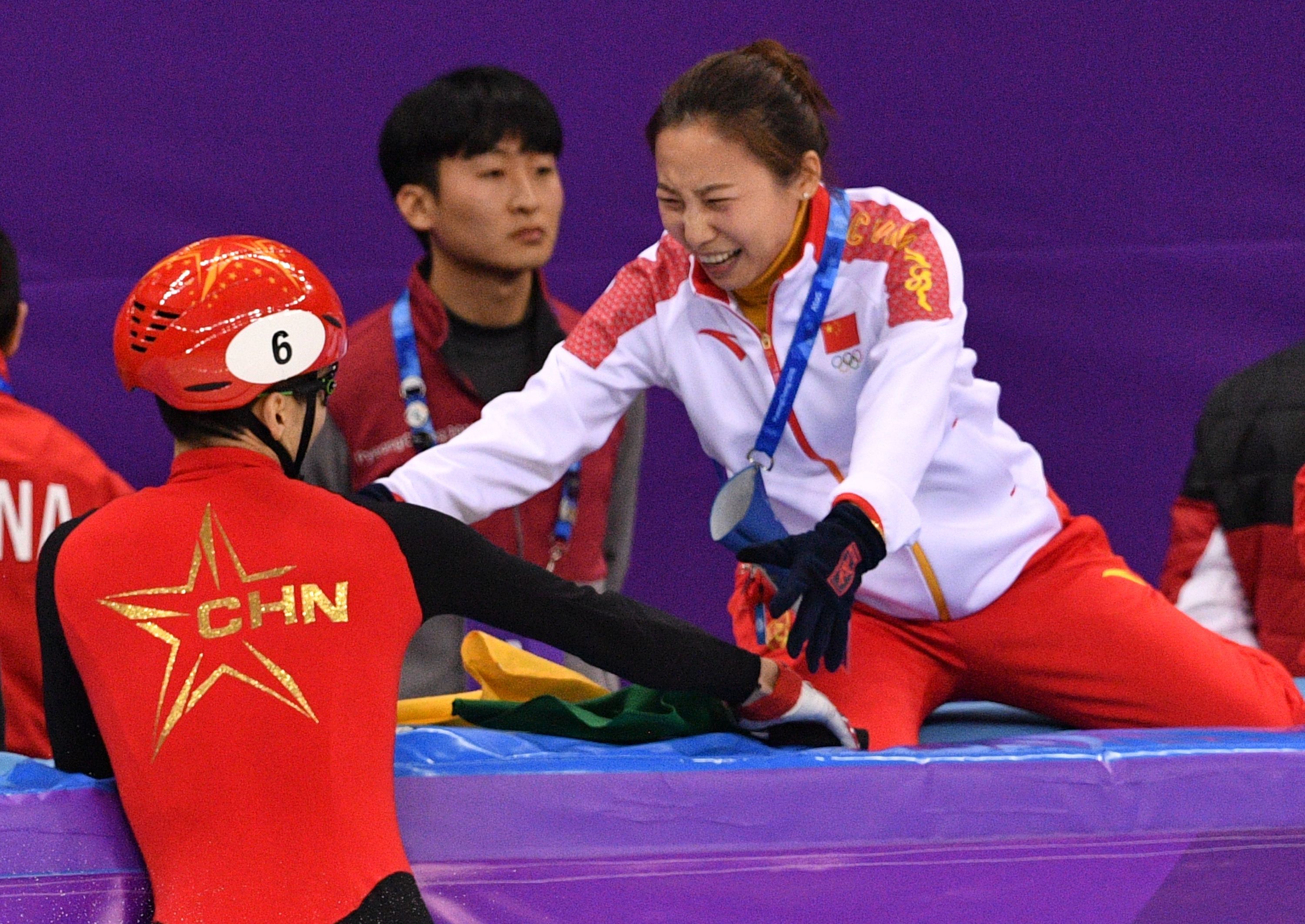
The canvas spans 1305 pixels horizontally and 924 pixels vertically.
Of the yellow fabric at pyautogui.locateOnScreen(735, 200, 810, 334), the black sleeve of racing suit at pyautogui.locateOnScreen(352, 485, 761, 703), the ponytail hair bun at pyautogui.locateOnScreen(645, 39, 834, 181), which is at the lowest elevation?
the black sleeve of racing suit at pyautogui.locateOnScreen(352, 485, 761, 703)

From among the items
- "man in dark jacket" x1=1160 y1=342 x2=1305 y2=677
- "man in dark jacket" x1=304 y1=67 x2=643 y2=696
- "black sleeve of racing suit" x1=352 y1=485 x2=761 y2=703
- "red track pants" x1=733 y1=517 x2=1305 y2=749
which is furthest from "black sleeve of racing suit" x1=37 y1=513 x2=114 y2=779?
"man in dark jacket" x1=1160 y1=342 x2=1305 y2=677

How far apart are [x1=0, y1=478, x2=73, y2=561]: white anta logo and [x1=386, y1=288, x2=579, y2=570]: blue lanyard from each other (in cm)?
61

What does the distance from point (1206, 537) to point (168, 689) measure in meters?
1.92

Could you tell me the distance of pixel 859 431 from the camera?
192cm

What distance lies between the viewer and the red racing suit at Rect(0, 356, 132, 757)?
7.45 ft

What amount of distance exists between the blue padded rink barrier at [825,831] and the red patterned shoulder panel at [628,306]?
1.73 ft

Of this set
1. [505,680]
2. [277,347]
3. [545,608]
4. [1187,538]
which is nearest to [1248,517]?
[1187,538]

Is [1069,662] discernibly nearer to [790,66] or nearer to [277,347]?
[790,66]

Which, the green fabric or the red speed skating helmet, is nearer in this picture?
the red speed skating helmet

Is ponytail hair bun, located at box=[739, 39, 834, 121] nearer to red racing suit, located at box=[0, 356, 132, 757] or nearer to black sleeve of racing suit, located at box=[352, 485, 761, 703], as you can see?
black sleeve of racing suit, located at box=[352, 485, 761, 703]

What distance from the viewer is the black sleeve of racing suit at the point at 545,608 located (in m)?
1.59

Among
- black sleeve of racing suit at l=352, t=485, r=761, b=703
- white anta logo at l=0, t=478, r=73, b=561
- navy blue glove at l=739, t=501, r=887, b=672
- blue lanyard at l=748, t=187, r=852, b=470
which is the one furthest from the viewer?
white anta logo at l=0, t=478, r=73, b=561

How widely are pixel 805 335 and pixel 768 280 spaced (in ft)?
0.27

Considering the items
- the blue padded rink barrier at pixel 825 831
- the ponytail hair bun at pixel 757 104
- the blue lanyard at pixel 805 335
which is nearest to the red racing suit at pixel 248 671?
the blue padded rink barrier at pixel 825 831
